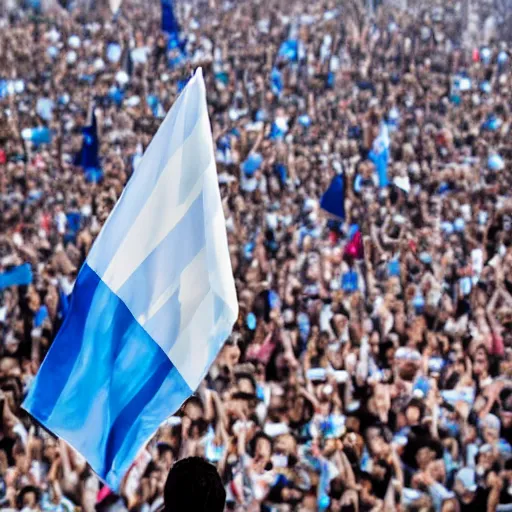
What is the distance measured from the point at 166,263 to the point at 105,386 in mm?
394

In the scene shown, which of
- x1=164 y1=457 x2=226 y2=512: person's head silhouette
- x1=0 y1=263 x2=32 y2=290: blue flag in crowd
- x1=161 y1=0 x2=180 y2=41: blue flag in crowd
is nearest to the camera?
x1=164 y1=457 x2=226 y2=512: person's head silhouette

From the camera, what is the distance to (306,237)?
10.5 meters

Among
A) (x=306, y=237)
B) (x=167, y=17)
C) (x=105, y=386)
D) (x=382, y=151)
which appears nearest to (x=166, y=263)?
(x=105, y=386)

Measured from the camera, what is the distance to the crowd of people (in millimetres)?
6051

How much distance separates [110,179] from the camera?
1265cm

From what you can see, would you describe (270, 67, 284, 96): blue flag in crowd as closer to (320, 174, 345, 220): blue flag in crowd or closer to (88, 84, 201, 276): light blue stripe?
(320, 174, 345, 220): blue flag in crowd

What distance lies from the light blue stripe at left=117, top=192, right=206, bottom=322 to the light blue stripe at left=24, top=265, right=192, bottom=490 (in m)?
0.05

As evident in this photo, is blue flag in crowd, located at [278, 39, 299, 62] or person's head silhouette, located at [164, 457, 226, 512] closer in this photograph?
person's head silhouette, located at [164, 457, 226, 512]

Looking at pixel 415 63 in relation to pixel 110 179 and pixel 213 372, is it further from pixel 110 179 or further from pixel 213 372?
pixel 213 372

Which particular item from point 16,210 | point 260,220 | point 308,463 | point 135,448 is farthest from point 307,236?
point 135,448

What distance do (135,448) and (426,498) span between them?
3.36 m

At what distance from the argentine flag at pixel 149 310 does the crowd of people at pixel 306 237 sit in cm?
72

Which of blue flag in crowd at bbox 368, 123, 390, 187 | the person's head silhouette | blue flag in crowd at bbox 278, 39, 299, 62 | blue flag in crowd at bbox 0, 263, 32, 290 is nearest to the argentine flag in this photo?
the person's head silhouette

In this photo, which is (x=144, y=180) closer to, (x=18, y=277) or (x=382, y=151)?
(x=18, y=277)
